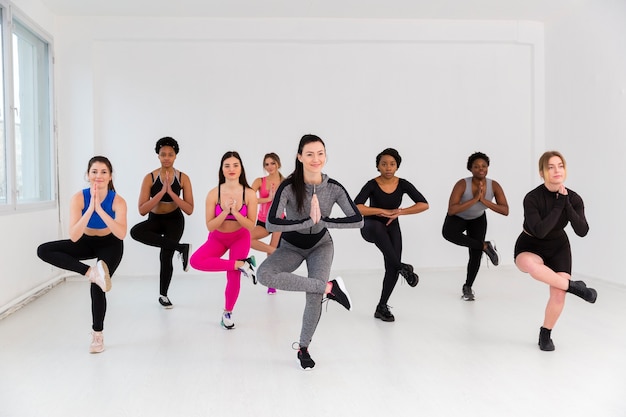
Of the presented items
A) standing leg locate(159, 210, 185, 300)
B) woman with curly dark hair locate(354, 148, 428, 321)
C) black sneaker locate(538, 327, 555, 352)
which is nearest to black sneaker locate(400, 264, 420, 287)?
woman with curly dark hair locate(354, 148, 428, 321)

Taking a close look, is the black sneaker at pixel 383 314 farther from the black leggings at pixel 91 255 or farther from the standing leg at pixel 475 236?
the black leggings at pixel 91 255

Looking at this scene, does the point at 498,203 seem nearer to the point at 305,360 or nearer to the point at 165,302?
the point at 305,360

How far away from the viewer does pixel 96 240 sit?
379 centimetres

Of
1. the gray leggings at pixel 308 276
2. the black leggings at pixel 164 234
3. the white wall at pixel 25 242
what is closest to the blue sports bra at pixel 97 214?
the black leggings at pixel 164 234

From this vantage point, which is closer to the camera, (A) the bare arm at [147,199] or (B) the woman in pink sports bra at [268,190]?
(A) the bare arm at [147,199]

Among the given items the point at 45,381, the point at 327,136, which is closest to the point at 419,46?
the point at 327,136

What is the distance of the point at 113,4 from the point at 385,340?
4.78 m

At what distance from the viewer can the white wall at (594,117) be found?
6031 millimetres

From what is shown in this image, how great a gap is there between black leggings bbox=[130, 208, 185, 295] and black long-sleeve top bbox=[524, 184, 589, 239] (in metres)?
2.81

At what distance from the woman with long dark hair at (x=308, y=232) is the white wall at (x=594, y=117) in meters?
4.00

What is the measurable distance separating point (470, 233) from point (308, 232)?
8.17ft

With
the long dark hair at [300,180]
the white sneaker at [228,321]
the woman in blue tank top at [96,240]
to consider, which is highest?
the long dark hair at [300,180]

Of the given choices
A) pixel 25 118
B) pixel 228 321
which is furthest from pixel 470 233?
pixel 25 118

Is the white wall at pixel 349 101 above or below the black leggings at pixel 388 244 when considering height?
above
